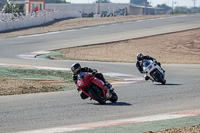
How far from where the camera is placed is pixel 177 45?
34.7 metres

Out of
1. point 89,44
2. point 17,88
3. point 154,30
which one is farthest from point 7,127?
point 154,30

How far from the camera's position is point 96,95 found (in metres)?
10.4

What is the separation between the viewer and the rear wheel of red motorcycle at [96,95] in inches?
408

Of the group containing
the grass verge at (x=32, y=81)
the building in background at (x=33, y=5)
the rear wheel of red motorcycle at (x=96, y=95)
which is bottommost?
the grass verge at (x=32, y=81)

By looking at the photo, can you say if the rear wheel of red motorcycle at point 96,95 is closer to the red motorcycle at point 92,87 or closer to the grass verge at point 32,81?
the red motorcycle at point 92,87

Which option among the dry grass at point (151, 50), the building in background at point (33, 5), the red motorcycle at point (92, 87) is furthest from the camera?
the building in background at point (33, 5)

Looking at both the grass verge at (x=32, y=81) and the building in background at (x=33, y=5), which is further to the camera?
the building in background at (x=33, y=5)

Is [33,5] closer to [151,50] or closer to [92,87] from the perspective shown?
[151,50]

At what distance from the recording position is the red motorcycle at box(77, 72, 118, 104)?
10344mm

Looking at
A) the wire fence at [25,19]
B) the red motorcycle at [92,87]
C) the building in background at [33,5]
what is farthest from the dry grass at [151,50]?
the building in background at [33,5]

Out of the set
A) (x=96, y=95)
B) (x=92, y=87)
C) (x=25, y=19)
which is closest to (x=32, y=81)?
(x=92, y=87)

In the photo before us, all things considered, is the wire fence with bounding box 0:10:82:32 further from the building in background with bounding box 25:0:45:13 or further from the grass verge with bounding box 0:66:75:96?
the grass verge with bounding box 0:66:75:96

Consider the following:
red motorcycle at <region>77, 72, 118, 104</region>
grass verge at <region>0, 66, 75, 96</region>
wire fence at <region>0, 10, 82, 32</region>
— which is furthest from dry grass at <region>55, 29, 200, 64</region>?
red motorcycle at <region>77, 72, 118, 104</region>

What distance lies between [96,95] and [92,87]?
8.8 inches
